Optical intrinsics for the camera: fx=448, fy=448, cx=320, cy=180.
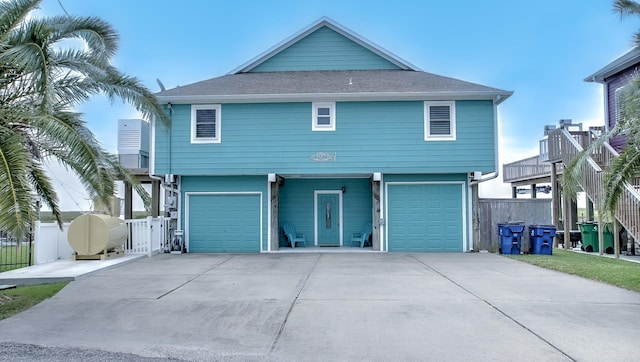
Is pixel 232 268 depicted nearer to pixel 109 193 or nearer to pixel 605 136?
pixel 109 193

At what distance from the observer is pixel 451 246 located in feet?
47.9

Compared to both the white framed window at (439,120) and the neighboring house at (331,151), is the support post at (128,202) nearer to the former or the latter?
the neighboring house at (331,151)

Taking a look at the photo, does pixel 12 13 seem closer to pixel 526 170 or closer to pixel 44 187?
pixel 44 187

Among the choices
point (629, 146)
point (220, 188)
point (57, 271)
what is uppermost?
point (629, 146)

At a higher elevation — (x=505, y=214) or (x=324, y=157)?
(x=324, y=157)

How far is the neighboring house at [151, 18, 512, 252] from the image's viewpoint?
14.3 meters

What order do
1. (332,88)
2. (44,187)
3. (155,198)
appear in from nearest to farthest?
1. (44,187)
2. (332,88)
3. (155,198)

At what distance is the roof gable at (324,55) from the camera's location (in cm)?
1666

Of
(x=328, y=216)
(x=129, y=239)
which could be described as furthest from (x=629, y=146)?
(x=129, y=239)

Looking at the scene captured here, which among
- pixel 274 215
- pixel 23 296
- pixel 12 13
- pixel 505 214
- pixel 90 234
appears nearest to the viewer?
pixel 12 13

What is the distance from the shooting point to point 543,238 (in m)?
13.9

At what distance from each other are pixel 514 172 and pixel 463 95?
14.6 m

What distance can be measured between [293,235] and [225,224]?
2.43 m

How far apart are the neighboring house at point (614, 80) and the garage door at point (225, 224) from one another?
1282cm
